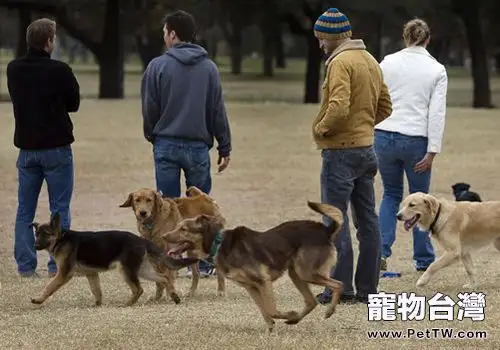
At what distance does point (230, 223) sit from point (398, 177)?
4.60m

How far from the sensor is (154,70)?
31.1 feet

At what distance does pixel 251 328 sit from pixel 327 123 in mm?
1512

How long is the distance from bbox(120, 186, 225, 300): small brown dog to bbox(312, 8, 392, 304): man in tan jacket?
109cm

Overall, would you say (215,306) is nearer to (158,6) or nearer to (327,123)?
(327,123)

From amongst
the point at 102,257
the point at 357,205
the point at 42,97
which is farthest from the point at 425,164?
the point at 42,97

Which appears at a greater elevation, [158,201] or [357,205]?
[357,205]

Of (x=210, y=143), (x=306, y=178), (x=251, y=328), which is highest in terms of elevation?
(x=210, y=143)

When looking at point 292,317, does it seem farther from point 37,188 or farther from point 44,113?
point 37,188

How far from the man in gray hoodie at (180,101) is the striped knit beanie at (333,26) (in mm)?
1552

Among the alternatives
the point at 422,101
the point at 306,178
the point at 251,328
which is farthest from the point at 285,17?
the point at 251,328

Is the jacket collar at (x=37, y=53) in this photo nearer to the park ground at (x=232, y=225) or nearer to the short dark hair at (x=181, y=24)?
the short dark hair at (x=181, y=24)

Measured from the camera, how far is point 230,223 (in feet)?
49.1

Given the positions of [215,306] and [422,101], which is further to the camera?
[422,101]

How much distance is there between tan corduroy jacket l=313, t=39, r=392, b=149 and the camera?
805 cm
